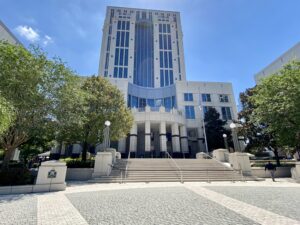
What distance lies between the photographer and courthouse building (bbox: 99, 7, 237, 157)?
26.2 meters

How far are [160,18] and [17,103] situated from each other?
56.5 metres

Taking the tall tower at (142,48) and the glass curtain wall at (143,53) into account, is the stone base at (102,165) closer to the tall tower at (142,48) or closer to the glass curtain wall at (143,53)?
the tall tower at (142,48)

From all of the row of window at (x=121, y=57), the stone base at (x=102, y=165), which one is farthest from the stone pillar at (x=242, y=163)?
the row of window at (x=121, y=57)

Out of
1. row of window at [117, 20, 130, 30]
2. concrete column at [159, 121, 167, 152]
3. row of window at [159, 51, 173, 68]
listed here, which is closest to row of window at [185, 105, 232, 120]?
concrete column at [159, 121, 167, 152]

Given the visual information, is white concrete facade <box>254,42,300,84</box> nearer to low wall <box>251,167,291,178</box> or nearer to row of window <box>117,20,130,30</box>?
low wall <box>251,167,291,178</box>

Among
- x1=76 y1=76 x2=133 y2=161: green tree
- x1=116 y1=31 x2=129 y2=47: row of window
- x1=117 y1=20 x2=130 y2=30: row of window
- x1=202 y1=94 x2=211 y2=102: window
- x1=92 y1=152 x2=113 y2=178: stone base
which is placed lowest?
x1=92 y1=152 x2=113 y2=178: stone base

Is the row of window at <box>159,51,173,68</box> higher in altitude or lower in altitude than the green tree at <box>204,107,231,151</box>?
higher

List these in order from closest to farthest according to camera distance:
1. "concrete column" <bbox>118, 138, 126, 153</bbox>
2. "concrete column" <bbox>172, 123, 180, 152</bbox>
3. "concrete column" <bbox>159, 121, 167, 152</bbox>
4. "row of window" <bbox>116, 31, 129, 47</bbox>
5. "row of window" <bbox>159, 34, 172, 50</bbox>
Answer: "concrete column" <bbox>159, 121, 167, 152</bbox> < "concrete column" <bbox>172, 123, 180, 152</bbox> < "concrete column" <bbox>118, 138, 126, 153</bbox> < "row of window" <bbox>116, 31, 129, 47</bbox> < "row of window" <bbox>159, 34, 172, 50</bbox>

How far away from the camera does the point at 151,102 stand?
3600 centimetres

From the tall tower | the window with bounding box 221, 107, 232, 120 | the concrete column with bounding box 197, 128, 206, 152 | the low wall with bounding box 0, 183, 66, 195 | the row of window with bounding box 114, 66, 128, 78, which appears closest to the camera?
the low wall with bounding box 0, 183, 66, 195

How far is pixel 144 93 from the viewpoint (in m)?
36.0

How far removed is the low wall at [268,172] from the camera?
1418cm

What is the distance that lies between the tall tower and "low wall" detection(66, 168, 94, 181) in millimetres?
32469

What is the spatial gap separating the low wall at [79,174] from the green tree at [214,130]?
20.6 m
